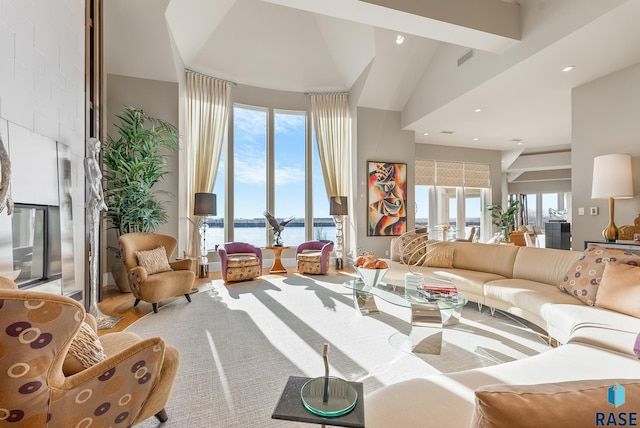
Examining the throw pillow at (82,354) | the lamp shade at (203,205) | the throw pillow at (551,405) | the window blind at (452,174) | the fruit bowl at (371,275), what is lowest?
the fruit bowl at (371,275)

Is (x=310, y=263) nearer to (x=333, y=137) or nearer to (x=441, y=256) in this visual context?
(x=441, y=256)

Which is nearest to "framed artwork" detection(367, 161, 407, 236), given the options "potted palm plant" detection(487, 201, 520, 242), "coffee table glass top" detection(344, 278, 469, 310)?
"coffee table glass top" detection(344, 278, 469, 310)

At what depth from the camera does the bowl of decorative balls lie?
306cm

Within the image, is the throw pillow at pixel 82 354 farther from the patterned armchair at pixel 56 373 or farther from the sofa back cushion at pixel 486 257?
the sofa back cushion at pixel 486 257

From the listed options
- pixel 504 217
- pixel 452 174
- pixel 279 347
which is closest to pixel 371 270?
pixel 279 347

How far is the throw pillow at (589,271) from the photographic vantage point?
244cm

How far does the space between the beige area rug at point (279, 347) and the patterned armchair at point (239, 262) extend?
0.89m

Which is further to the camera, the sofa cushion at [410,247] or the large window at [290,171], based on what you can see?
the large window at [290,171]

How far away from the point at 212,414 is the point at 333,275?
13.1ft

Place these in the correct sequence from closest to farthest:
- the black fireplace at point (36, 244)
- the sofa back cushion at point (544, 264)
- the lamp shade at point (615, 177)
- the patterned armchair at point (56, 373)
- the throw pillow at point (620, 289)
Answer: the patterned armchair at point (56, 373) < the throw pillow at point (620, 289) < the black fireplace at point (36, 244) < the sofa back cushion at point (544, 264) < the lamp shade at point (615, 177)

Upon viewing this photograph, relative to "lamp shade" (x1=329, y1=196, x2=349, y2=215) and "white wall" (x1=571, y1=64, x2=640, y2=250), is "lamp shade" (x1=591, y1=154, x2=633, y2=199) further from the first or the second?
"lamp shade" (x1=329, y1=196, x2=349, y2=215)

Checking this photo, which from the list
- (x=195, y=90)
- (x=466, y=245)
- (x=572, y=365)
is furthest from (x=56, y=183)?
(x=466, y=245)

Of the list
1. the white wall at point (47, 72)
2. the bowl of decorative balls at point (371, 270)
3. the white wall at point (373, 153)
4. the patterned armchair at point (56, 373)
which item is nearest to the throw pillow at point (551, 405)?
the patterned armchair at point (56, 373)

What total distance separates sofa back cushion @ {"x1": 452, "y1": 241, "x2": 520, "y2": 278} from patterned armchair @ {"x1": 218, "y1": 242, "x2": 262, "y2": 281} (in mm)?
3214
